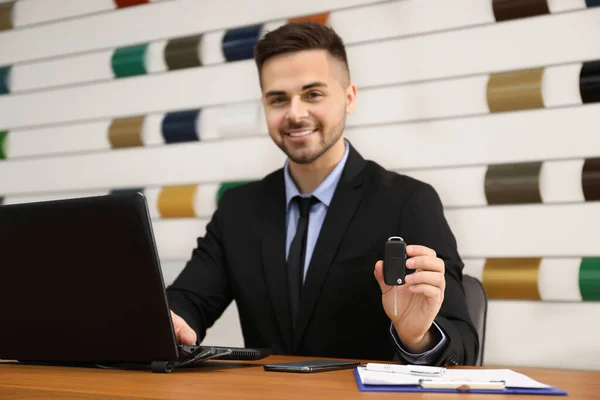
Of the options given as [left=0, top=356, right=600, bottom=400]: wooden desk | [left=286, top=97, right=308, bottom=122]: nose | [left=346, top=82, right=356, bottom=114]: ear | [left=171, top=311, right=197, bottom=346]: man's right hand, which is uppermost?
[left=346, top=82, right=356, bottom=114]: ear

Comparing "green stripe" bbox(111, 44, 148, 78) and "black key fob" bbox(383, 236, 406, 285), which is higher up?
"green stripe" bbox(111, 44, 148, 78)

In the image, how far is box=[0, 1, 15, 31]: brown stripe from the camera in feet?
11.3

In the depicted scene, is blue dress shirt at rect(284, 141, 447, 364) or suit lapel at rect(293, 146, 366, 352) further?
blue dress shirt at rect(284, 141, 447, 364)

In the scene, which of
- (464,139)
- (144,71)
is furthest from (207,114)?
(464,139)

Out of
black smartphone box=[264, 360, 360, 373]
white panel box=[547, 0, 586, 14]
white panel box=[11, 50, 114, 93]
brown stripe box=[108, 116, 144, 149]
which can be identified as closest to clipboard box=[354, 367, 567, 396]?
black smartphone box=[264, 360, 360, 373]

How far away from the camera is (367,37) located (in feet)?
8.71

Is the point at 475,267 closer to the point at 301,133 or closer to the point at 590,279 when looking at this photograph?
the point at 590,279

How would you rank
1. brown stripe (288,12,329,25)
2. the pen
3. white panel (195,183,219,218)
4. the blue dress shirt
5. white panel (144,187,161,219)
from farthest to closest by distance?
1. white panel (144,187,161,219)
2. white panel (195,183,219,218)
3. brown stripe (288,12,329,25)
4. the blue dress shirt
5. the pen

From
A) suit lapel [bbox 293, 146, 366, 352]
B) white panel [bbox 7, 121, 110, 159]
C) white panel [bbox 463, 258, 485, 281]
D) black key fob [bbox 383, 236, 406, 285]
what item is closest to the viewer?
black key fob [bbox 383, 236, 406, 285]

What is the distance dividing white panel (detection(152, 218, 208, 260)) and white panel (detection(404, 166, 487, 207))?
96cm

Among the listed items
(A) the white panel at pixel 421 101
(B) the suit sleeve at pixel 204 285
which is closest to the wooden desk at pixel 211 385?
(B) the suit sleeve at pixel 204 285

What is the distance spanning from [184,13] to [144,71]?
0.96ft

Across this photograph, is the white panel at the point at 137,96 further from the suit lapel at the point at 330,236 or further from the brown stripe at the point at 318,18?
the suit lapel at the point at 330,236

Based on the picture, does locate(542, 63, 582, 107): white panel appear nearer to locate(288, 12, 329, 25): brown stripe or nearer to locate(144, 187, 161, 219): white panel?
locate(288, 12, 329, 25): brown stripe
